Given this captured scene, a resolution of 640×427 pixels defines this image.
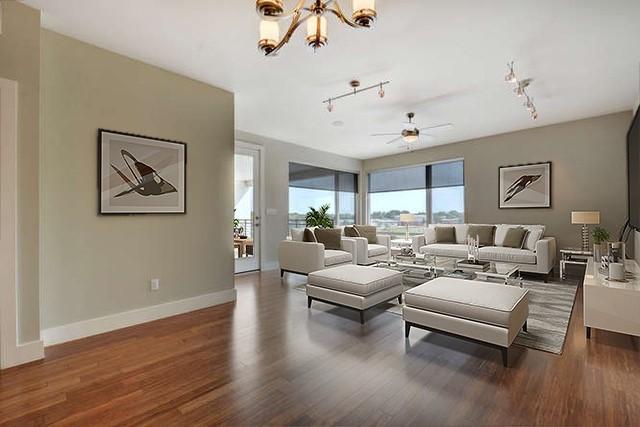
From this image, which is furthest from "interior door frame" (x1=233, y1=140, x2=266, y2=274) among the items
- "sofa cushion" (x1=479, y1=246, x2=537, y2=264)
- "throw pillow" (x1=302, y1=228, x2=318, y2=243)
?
"sofa cushion" (x1=479, y1=246, x2=537, y2=264)

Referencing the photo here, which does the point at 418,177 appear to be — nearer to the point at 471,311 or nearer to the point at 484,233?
the point at 484,233

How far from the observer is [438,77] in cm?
354

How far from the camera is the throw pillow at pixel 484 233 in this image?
18.6ft

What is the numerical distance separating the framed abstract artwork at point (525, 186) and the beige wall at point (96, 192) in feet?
16.7

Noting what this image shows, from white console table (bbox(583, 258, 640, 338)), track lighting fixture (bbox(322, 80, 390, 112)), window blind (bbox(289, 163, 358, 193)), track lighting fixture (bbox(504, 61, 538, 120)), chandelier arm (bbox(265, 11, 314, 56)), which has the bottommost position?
white console table (bbox(583, 258, 640, 338))

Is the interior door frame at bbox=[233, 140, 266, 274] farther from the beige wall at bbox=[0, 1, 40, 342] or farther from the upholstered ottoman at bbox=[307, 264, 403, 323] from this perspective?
the beige wall at bbox=[0, 1, 40, 342]

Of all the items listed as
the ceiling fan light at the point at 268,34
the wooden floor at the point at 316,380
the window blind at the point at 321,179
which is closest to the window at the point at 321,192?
the window blind at the point at 321,179

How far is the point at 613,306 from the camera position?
258 cm

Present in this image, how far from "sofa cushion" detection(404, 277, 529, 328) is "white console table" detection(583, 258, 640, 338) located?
598 mm

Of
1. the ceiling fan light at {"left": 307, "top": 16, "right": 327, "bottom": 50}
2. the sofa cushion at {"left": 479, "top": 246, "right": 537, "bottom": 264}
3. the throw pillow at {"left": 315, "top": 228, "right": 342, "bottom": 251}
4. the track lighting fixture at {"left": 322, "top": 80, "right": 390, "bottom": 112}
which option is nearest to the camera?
the ceiling fan light at {"left": 307, "top": 16, "right": 327, "bottom": 50}

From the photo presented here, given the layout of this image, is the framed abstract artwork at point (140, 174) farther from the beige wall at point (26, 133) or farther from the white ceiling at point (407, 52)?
the white ceiling at point (407, 52)

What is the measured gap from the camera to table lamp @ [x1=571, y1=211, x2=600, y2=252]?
15.0 feet

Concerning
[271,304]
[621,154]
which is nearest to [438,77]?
[271,304]

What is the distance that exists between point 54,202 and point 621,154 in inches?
290
